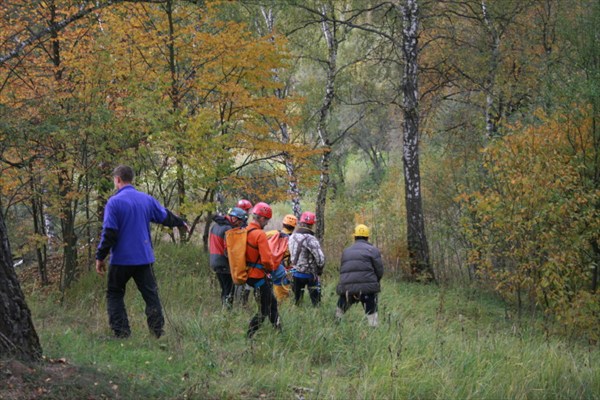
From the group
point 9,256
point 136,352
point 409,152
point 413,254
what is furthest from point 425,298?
point 9,256

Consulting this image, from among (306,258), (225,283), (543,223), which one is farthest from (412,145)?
(225,283)

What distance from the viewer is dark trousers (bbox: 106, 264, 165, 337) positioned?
6305mm

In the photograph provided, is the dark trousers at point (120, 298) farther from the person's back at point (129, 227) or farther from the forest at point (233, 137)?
the forest at point (233, 137)

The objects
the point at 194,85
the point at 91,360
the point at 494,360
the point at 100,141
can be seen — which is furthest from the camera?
the point at 194,85

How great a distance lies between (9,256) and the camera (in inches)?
184

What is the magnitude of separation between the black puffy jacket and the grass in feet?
1.45

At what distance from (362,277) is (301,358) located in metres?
2.27

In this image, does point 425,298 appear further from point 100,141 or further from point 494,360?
point 100,141

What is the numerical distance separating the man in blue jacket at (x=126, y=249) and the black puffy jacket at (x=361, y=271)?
2.82 m

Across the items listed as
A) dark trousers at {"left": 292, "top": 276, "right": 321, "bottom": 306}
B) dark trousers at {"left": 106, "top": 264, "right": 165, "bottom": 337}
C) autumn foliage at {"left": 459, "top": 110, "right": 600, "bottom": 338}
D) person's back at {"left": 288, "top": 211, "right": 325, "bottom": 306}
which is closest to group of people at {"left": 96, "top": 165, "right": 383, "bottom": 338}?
dark trousers at {"left": 106, "top": 264, "right": 165, "bottom": 337}

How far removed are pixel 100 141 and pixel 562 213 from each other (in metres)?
7.95

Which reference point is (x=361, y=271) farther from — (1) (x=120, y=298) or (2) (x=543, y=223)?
(2) (x=543, y=223)

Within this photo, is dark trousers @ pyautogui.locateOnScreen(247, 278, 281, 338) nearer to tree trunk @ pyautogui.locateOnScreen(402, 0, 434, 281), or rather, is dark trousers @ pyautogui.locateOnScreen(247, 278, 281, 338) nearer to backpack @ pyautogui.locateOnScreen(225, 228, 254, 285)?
backpack @ pyautogui.locateOnScreen(225, 228, 254, 285)

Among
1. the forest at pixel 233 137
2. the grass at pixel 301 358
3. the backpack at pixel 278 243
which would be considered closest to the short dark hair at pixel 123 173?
the forest at pixel 233 137
